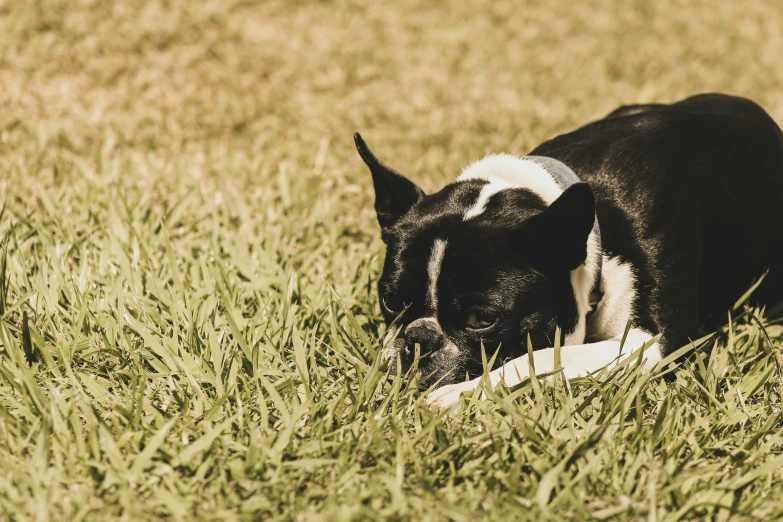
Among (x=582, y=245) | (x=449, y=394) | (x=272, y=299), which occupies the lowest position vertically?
(x=449, y=394)

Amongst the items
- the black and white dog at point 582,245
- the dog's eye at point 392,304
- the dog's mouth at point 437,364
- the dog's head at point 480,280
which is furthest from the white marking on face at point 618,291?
the dog's eye at point 392,304

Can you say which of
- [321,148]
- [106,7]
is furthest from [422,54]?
[106,7]

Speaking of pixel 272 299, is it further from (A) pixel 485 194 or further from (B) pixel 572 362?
(B) pixel 572 362

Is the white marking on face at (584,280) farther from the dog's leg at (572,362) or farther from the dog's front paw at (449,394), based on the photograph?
the dog's front paw at (449,394)

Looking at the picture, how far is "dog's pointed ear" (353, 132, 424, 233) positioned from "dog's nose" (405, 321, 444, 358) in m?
0.58

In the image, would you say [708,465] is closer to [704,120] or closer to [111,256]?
[704,120]

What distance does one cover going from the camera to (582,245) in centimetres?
360

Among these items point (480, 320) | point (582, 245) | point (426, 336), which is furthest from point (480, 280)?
point (582, 245)

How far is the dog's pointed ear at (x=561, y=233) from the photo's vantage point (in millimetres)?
3432

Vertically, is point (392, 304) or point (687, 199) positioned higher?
point (687, 199)

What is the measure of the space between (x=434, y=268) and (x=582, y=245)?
61cm

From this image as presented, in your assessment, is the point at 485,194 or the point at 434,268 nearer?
the point at 434,268

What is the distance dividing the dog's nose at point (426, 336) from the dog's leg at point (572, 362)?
0.18m

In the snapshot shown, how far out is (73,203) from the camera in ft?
17.3
